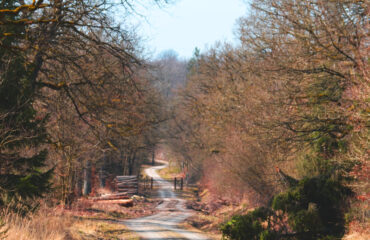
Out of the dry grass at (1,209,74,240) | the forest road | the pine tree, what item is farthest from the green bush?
the pine tree

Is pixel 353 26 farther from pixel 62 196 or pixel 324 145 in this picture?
pixel 62 196

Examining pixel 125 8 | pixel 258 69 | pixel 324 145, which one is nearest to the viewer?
pixel 125 8

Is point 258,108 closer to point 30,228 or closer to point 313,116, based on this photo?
point 313,116

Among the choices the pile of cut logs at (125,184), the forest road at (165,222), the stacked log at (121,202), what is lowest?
the forest road at (165,222)

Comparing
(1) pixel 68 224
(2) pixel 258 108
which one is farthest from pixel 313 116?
(1) pixel 68 224

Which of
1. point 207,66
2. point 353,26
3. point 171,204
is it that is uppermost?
point 207,66

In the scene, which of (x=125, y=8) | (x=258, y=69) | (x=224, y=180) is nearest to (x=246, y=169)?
(x=224, y=180)

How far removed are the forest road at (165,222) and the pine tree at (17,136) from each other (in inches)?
161

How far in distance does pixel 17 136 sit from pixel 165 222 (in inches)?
420

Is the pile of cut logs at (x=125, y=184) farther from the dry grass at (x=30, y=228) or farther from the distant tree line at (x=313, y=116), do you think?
the dry grass at (x=30, y=228)

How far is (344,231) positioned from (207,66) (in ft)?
79.2

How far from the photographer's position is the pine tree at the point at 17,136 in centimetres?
959

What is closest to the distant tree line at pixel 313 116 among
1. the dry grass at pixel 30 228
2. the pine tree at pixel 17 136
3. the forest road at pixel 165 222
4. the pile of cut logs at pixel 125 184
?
the forest road at pixel 165 222

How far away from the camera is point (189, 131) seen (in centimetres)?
4497
